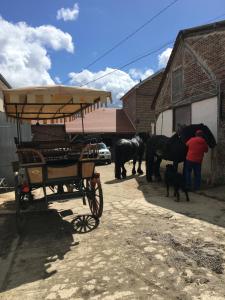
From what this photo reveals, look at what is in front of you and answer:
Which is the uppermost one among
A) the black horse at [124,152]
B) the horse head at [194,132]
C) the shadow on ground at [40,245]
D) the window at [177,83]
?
the window at [177,83]

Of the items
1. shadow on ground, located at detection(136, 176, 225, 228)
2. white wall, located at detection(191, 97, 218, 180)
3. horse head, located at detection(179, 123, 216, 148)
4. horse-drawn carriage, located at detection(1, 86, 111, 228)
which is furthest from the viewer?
white wall, located at detection(191, 97, 218, 180)

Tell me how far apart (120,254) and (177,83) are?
11.1 meters

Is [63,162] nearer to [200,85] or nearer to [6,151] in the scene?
[6,151]

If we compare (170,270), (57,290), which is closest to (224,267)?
(170,270)

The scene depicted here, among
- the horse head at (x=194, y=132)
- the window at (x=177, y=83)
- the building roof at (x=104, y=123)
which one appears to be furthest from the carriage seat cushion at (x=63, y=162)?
the building roof at (x=104, y=123)

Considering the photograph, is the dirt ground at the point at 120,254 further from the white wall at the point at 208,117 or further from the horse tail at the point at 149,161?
the horse tail at the point at 149,161

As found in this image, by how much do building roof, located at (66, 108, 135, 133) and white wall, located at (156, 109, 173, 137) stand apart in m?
11.9

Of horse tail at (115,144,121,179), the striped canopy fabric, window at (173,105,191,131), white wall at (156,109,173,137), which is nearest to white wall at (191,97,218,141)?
window at (173,105,191,131)

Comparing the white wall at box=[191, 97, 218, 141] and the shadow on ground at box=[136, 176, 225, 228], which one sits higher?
the white wall at box=[191, 97, 218, 141]

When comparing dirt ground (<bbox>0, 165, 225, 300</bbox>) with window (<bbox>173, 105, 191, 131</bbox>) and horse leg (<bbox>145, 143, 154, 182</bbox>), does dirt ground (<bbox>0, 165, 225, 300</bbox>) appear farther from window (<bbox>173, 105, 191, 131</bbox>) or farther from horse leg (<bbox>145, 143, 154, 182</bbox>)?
window (<bbox>173, 105, 191, 131</bbox>)

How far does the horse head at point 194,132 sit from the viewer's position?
11.4 metres

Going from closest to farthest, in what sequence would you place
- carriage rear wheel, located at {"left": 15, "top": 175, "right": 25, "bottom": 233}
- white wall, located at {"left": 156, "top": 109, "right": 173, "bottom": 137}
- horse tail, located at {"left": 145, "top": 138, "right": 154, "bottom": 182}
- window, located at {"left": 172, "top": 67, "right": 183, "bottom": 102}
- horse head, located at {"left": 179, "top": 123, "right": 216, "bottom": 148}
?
carriage rear wheel, located at {"left": 15, "top": 175, "right": 25, "bottom": 233} < horse head, located at {"left": 179, "top": 123, "right": 216, "bottom": 148} < horse tail, located at {"left": 145, "top": 138, "right": 154, "bottom": 182} < window, located at {"left": 172, "top": 67, "right": 183, "bottom": 102} < white wall, located at {"left": 156, "top": 109, "right": 173, "bottom": 137}

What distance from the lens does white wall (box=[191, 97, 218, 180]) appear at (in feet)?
39.0

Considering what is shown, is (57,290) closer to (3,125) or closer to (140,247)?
(140,247)
